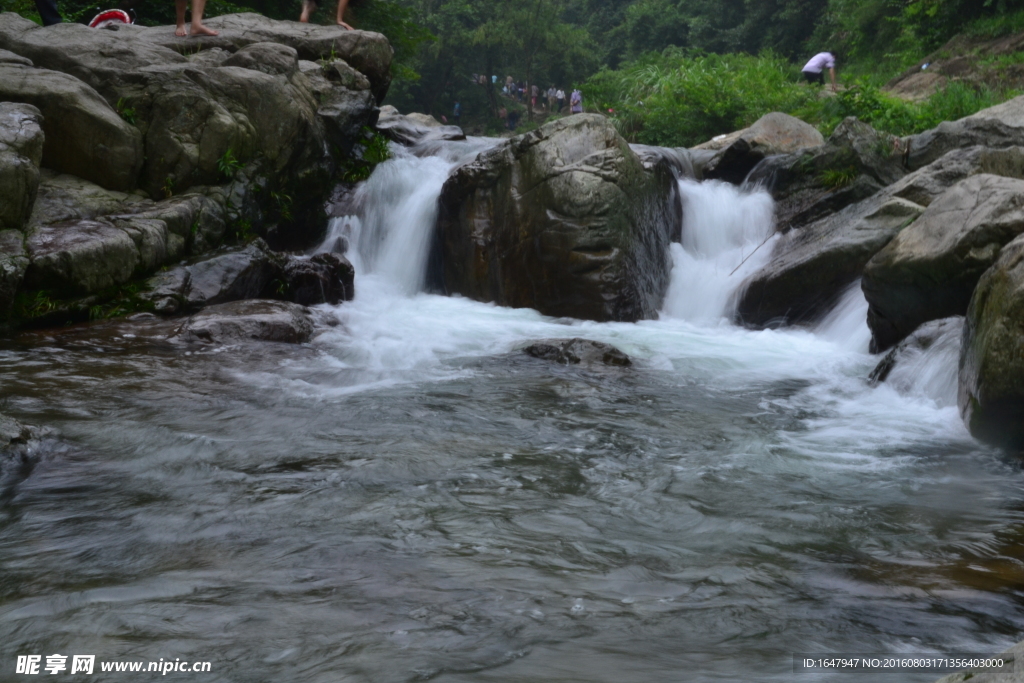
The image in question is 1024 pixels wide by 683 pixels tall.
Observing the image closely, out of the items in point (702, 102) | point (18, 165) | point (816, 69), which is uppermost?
point (816, 69)

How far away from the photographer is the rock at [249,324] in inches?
289

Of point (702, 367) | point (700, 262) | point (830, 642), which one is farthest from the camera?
point (700, 262)

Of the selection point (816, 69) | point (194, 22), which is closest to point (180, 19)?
point (194, 22)

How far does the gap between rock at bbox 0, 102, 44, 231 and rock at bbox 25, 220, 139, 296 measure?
260 millimetres

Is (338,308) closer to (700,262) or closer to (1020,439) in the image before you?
(700,262)

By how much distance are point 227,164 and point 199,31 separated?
2432 millimetres

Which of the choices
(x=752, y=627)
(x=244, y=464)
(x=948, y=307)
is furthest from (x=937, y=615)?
(x=948, y=307)

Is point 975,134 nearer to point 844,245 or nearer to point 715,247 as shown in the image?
point 844,245

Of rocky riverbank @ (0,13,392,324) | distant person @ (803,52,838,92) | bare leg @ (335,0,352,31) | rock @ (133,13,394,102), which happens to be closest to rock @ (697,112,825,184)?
rock @ (133,13,394,102)

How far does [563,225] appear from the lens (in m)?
9.59

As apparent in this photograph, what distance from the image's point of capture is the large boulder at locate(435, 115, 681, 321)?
9.54 meters

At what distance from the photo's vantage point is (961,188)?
6.85m

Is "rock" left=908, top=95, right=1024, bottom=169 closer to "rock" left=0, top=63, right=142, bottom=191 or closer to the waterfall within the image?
the waterfall

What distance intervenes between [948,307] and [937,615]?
469 centimetres
